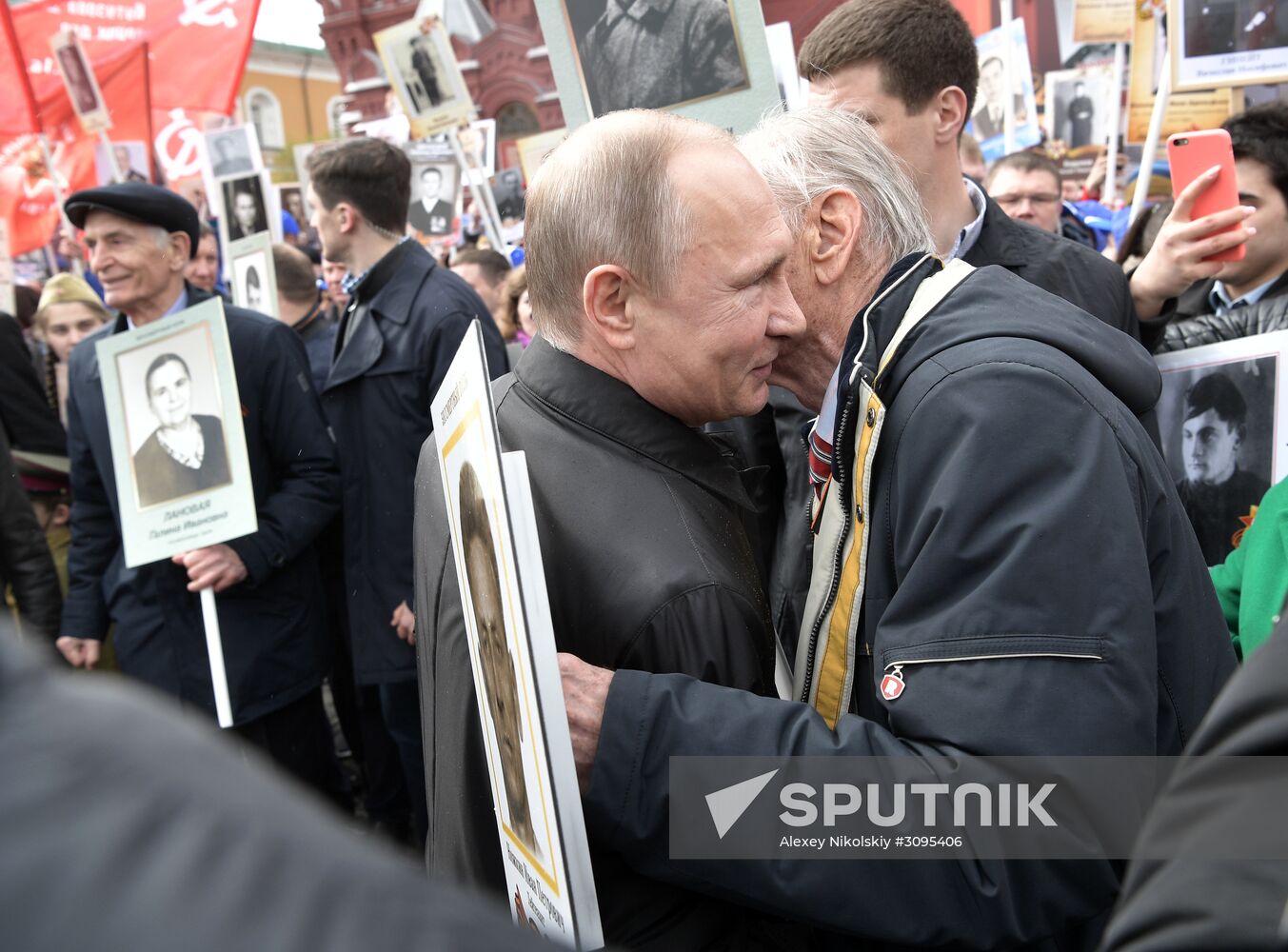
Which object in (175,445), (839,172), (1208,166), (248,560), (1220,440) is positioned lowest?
(248,560)

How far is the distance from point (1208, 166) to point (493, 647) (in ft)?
6.89

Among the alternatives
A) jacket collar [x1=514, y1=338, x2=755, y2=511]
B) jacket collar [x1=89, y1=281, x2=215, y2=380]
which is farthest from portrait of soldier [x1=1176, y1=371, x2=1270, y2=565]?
jacket collar [x1=89, y1=281, x2=215, y2=380]

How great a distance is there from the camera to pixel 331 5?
109 ft

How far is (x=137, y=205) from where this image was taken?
352 cm

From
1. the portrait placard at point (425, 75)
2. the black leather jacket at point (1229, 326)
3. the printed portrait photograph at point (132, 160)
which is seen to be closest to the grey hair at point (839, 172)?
the black leather jacket at point (1229, 326)

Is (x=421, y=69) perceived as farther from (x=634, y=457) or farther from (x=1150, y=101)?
(x=634, y=457)

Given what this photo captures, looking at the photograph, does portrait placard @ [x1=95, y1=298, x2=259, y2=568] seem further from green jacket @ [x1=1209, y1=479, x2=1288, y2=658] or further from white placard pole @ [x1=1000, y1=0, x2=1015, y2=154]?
white placard pole @ [x1=1000, y1=0, x2=1015, y2=154]

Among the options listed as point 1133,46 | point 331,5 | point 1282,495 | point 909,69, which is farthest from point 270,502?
point 331,5

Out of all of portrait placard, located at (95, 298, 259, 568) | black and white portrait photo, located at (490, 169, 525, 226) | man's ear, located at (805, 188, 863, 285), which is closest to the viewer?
man's ear, located at (805, 188, 863, 285)

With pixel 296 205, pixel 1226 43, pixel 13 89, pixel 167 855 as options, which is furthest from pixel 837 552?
pixel 296 205

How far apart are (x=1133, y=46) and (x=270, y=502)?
3606 millimetres

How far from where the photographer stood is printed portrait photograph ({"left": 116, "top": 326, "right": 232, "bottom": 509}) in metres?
3.14

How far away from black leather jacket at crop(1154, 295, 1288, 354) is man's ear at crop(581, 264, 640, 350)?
1.76m

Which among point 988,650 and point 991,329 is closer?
point 988,650
